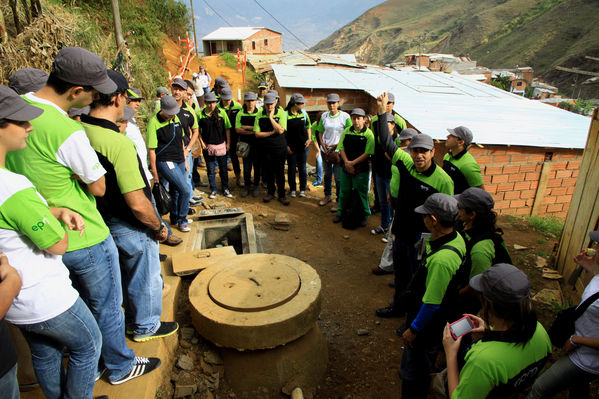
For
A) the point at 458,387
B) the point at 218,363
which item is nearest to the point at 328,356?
the point at 218,363

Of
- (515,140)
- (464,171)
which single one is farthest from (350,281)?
(515,140)

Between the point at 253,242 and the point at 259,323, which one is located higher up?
the point at 259,323

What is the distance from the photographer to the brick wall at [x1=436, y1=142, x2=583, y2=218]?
5.91 meters

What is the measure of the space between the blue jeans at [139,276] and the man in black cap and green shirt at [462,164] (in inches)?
126

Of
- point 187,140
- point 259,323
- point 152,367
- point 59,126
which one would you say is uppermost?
point 59,126

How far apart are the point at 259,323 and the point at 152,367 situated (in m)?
0.83

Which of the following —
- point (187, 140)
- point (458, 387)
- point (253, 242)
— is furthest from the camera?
point (187, 140)

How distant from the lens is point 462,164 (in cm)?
388

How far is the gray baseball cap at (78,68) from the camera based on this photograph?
6.40ft

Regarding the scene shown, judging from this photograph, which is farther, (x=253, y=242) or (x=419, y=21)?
(x=419, y=21)

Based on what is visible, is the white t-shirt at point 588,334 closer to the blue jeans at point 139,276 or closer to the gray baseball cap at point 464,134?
the gray baseball cap at point 464,134

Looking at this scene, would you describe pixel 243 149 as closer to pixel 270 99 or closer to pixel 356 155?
pixel 270 99

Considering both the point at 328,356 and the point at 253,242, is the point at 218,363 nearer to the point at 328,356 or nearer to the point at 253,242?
the point at 328,356

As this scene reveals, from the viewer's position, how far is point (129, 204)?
8.00ft
